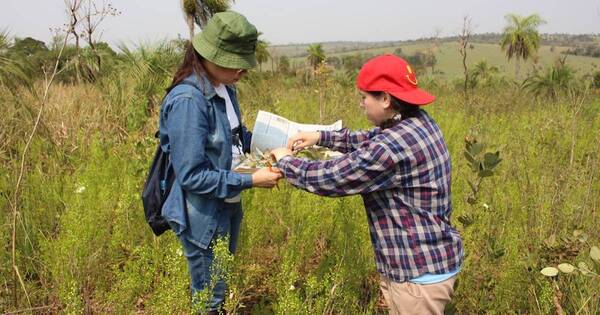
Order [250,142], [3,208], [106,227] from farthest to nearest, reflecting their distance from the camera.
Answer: [3,208] < [106,227] < [250,142]

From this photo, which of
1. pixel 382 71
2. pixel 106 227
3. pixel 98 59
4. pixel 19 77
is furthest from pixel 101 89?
pixel 382 71

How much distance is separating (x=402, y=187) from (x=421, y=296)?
1.30 ft

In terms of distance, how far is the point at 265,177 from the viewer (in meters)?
1.68

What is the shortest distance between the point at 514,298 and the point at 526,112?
5.86 m

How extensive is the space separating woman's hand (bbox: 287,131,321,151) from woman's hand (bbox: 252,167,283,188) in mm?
285

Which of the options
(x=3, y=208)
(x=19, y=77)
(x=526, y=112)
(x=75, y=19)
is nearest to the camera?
(x=75, y=19)

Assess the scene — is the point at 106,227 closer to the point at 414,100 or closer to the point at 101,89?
the point at 414,100

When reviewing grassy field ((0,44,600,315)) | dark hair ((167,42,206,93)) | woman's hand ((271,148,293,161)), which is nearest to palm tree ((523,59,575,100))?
grassy field ((0,44,600,315))

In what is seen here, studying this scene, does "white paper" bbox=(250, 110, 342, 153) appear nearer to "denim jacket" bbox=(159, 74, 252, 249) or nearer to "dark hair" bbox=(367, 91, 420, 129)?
"denim jacket" bbox=(159, 74, 252, 249)

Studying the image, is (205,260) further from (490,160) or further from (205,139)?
(490,160)

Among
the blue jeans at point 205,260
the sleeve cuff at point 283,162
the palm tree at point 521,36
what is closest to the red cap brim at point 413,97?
the sleeve cuff at point 283,162

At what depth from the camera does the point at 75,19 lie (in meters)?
1.99

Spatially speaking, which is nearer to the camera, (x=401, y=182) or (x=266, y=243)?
(x=401, y=182)

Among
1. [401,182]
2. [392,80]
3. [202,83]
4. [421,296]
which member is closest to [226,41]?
[202,83]
